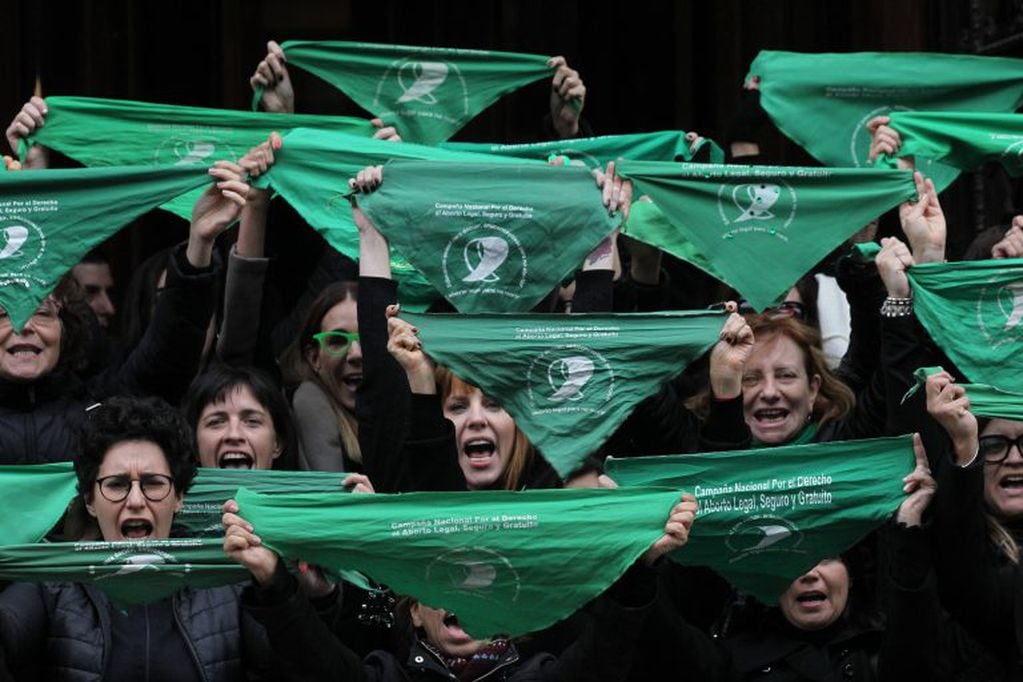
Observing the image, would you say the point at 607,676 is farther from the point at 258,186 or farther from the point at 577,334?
the point at 258,186

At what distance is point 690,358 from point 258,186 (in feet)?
5.50

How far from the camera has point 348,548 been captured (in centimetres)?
806

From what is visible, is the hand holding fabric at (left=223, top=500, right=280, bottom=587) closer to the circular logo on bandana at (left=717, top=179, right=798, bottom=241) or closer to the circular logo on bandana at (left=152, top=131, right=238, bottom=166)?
the circular logo on bandana at (left=717, top=179, right=798, bottom=241)

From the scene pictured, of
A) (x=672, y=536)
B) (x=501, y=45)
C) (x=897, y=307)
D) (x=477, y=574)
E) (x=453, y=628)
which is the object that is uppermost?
(x=501, y=45)

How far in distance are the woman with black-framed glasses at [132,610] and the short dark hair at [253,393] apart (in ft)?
1.83

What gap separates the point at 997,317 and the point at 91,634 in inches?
123

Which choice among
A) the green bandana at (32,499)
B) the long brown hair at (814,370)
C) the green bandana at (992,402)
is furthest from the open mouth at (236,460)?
the green bandana at (992,402)

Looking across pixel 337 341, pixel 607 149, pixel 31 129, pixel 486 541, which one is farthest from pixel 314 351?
pixel 486 541

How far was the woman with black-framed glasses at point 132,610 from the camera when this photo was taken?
26.0 feet

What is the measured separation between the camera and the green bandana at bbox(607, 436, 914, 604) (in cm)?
849

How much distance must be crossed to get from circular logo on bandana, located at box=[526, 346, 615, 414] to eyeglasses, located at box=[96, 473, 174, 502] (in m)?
1.20

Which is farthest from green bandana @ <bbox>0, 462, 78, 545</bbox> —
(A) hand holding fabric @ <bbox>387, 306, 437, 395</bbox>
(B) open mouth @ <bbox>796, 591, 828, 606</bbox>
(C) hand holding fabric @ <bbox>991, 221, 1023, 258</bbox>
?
(C) hand holding fabric @ <bbox>991, 221, 1023, 258</bbox>

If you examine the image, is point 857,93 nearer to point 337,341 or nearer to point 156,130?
point 337,341

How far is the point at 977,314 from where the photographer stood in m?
8.91
